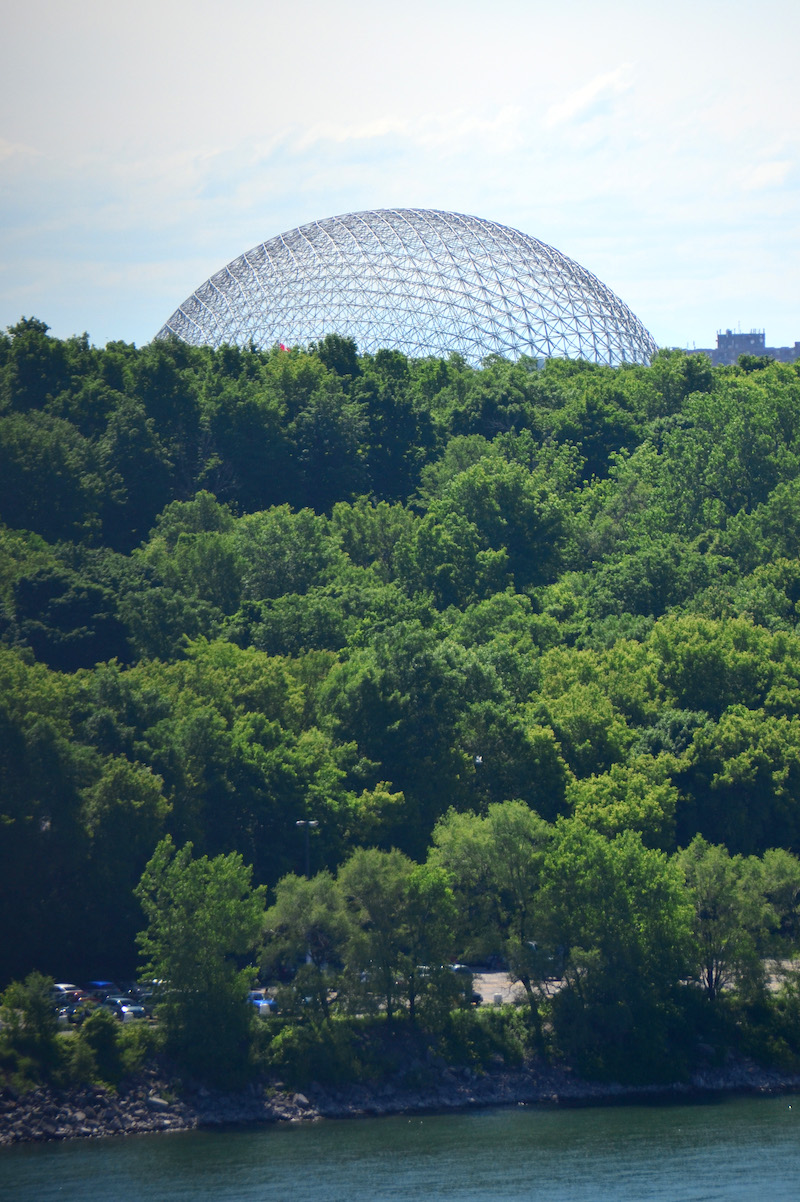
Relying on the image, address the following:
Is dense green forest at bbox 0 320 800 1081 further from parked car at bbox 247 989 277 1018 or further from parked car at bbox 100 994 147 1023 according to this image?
parked car at bbox 247 989 277 1018

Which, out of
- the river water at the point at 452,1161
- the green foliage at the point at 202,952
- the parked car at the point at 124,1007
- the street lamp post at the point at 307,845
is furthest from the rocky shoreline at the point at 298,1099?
the street lamp post at the point at 307,845

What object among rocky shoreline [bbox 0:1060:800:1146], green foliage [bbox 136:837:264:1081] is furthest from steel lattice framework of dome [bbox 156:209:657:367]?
rocky shoreline [bbox 0:1060:800:1146]

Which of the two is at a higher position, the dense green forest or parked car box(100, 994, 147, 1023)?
the dense green forest

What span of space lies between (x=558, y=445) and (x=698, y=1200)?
5203 centimetres

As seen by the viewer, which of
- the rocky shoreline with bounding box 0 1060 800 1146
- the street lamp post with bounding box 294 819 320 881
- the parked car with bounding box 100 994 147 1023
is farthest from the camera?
the street lamp post with bounding box 294 819 320 881

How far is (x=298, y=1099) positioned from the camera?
36969 millimetres

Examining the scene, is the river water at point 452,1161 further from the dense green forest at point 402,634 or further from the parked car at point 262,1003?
the dense green forest at point 402,634

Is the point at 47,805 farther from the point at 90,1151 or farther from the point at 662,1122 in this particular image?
the point at 662,1122

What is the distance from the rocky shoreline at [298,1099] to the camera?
115 ft

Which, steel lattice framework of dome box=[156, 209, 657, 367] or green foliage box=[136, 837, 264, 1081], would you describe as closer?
green foliage box=[136, 837, 264, 1081]

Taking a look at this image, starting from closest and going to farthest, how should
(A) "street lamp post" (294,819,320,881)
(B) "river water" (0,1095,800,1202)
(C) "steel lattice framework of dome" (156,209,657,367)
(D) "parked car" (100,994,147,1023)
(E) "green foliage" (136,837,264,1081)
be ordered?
(B) "river water" (0,1095,800,1202), (E) "green foliage" (136,837,264,1081), (D) "parked car" (100,994,147,1023), (A) "street lamp post" (294,819,320,881), (C) "steel lattice framework of dome" (156,209,657,367)

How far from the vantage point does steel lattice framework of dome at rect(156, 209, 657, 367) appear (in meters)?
89.2

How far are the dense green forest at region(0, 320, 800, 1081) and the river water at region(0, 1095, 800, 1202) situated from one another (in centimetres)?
555

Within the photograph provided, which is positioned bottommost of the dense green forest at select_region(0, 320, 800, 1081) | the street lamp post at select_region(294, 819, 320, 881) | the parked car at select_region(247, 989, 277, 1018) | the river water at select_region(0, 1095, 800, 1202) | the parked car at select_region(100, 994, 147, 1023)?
the river water at select_region(0, 1095, 800, 1202)
